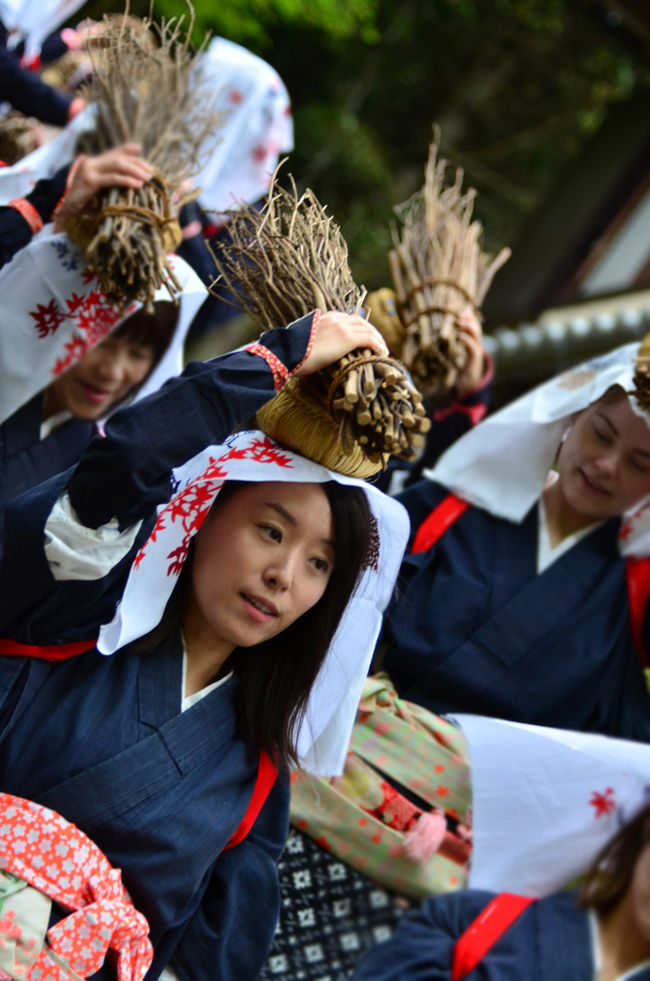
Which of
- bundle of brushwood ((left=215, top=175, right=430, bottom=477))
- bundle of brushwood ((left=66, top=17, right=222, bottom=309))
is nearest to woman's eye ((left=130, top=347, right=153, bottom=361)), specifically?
bundle of brushwood ((left=66, top=17, right=222, bottom=309))

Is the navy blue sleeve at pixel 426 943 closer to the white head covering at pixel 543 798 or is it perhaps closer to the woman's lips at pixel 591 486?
the white head covering at pixel 543 798

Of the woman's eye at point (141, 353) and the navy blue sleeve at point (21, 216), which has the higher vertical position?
the navy blue sleeve at point (21, 216)

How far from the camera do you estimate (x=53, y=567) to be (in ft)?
4.54

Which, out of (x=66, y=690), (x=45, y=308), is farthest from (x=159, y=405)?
(x=45, y=308)

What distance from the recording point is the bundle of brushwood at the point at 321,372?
4.52 feet

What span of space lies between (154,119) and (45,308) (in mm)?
576

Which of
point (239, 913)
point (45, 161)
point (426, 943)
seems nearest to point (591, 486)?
point (426, 943)

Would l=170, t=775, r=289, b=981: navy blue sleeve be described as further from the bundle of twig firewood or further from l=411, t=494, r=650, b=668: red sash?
the bundle of twig firewood

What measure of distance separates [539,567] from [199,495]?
880 mm

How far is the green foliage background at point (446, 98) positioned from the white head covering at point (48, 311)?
4005 millimetres

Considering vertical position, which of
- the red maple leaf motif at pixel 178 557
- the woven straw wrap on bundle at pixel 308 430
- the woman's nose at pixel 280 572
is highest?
the woven straw wrap on bundle at pixel 308 430

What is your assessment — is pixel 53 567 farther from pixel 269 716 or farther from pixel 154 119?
pixel 154 119

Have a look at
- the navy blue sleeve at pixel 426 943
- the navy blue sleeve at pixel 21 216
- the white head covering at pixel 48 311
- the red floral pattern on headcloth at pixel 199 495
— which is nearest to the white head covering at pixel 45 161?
the navy blue sleeve at pixel 21 216

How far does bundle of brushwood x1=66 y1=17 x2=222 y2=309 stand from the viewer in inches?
71.4
